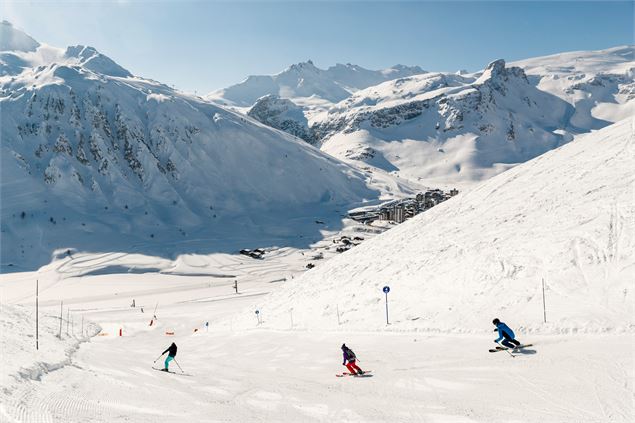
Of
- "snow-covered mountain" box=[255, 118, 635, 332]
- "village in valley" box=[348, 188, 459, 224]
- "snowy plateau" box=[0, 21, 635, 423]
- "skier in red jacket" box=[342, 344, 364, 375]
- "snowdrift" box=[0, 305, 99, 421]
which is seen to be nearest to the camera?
"snowdrift" box=[0, 305, 99, 421]

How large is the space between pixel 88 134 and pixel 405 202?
11955 centimetres

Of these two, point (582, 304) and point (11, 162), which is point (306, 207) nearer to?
point (11, 162)

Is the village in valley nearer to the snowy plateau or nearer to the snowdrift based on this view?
the snowy plateau

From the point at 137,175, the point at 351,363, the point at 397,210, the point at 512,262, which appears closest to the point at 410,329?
the point at 351,363

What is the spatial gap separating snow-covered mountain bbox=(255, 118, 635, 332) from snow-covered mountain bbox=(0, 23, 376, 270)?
94.4m

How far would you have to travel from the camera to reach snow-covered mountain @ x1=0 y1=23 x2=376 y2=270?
408ft

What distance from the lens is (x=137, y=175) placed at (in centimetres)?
15775

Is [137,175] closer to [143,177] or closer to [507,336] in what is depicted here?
[143,177]

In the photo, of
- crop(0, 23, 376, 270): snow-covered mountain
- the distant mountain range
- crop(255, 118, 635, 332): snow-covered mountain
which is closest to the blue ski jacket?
crop(255, 118, 635, 332): snow-covered mountain

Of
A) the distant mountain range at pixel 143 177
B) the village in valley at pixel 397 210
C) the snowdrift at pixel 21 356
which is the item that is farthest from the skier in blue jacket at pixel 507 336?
the village in valley at pixel 397 210

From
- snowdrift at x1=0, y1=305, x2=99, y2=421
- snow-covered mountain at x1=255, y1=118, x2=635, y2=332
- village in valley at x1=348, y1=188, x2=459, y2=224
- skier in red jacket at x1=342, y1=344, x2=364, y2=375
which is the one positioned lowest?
skier in red jacket at x1=342, y1=344, x2=364, y2=375

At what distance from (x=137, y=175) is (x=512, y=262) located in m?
155

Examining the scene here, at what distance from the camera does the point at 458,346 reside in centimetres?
1719

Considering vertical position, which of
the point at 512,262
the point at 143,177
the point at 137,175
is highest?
the point at 137,175
